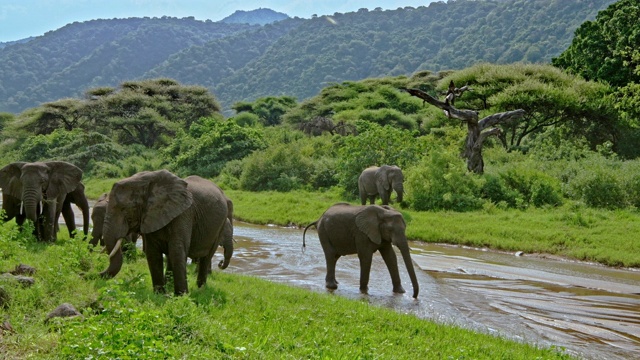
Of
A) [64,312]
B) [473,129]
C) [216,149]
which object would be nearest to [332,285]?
[64,312]

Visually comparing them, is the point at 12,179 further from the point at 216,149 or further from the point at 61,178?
the point at 216,149

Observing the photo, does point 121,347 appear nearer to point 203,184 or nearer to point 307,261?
point 203,184

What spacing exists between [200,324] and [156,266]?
2.46 meters

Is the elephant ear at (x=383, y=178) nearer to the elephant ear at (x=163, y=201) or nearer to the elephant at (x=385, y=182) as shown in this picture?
the elephant at (x=385, y=182)

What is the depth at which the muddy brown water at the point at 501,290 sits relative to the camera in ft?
34.2

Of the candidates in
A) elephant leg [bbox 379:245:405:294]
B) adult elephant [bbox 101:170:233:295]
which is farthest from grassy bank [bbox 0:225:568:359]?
elephant leg [bbox 379:245:405:294]

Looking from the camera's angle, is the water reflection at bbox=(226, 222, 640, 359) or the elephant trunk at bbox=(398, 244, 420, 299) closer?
the water reflection at bbox=(226, 222, 640, 359)

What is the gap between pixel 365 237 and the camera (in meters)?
12.9

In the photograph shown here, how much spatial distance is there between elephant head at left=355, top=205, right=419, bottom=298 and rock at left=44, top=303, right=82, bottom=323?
22.4ft

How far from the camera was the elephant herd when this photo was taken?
8.61 m

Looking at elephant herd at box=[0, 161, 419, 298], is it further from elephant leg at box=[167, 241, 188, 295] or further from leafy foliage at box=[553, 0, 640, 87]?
leafy foliage at box=[553, 0, 640, 87]

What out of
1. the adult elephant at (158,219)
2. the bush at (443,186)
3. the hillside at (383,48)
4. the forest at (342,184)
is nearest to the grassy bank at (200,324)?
the forest at (342,184)

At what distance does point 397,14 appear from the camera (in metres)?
190

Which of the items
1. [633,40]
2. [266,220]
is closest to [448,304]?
[266,220]
